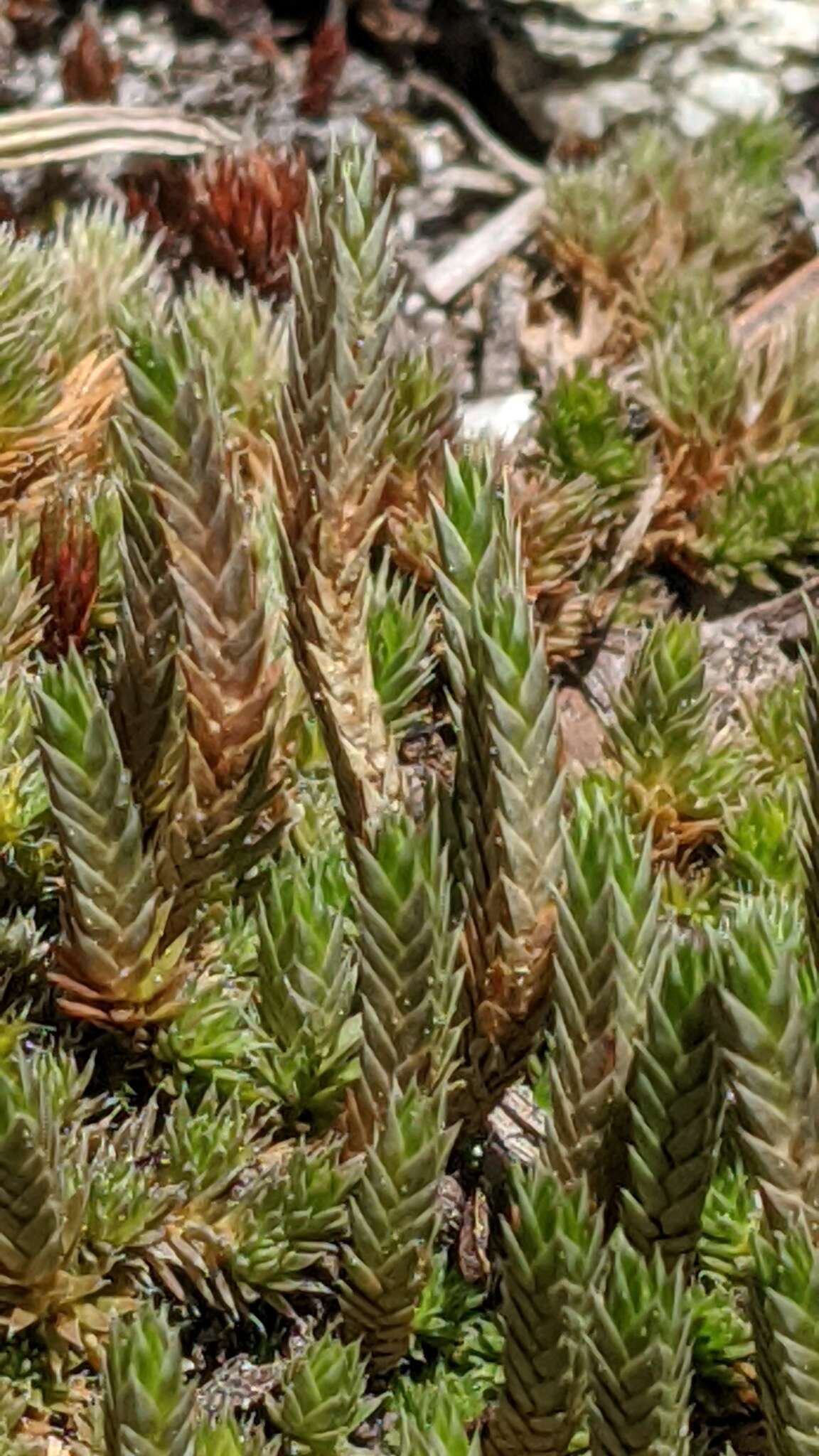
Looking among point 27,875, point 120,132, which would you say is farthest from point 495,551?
point 120,132

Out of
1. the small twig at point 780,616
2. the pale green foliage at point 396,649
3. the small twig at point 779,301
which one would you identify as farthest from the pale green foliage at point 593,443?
the small twig at point 779,301

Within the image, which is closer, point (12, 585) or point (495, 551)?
point (495, 551)

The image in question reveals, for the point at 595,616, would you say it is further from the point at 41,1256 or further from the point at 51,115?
the point at 51,115

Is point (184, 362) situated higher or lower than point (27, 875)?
higher

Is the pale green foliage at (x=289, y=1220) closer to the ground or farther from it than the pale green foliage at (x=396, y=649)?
Answer: closer to the ground

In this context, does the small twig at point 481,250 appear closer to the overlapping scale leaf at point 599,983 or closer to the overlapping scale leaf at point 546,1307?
the overlapping scale leaf at point 599,983

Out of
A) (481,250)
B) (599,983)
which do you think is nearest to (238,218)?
(481,250)

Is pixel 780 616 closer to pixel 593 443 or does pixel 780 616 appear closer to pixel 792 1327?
pixel 593 443
